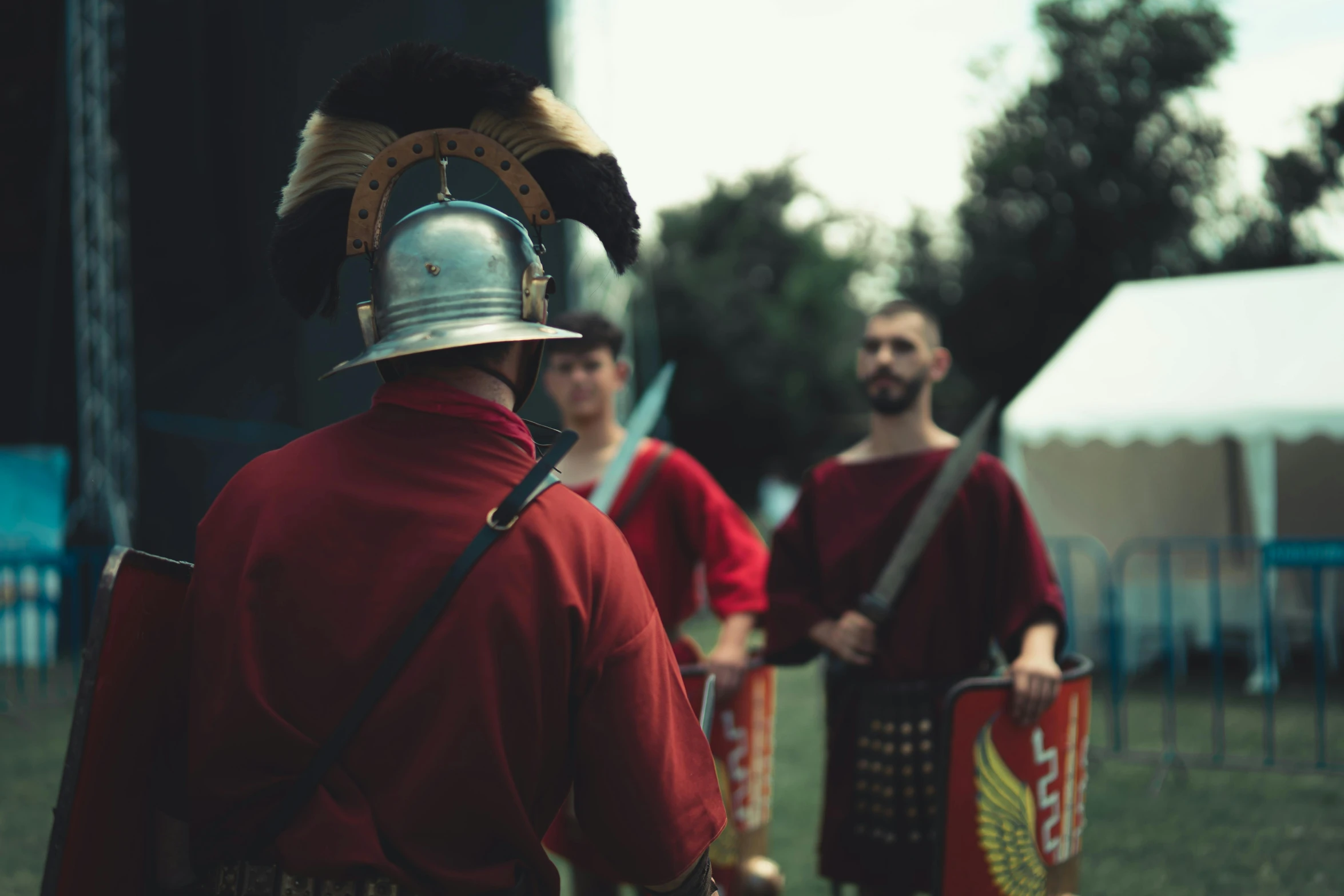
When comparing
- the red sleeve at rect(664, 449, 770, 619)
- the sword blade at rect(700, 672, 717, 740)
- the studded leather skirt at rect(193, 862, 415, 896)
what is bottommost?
the studded leather skirt at rect(193, 862, 415, 896)

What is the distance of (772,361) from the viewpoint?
24078 millimetres

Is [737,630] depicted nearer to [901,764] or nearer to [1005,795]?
[901,764]

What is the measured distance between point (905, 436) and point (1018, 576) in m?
0.49

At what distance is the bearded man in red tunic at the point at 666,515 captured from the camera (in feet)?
10.2

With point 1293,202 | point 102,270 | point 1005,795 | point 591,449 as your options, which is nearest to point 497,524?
point 1005,795

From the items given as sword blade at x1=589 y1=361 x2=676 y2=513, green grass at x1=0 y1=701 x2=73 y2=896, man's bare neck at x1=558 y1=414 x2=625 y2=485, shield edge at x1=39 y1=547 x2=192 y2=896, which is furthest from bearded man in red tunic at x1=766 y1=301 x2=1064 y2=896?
green grass at x1=0 y1=701 x2=73 y2=896

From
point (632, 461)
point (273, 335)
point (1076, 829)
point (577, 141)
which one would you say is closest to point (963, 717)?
point (1076, 829)

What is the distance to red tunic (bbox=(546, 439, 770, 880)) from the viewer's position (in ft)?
10.2

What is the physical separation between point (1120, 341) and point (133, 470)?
7592mm

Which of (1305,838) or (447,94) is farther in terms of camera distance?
(1305,838)

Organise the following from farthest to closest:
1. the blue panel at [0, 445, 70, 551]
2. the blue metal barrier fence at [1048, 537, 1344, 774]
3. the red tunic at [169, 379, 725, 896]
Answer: the blue panel at [0, 445, 70, 551], the blue metal barrier fence at [1048, 537, 1344, 774], the red tunic at [169, 379, 725, 896]

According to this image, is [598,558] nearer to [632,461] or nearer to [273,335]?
[632,461]

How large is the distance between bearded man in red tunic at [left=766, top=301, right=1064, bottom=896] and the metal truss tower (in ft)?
21.9

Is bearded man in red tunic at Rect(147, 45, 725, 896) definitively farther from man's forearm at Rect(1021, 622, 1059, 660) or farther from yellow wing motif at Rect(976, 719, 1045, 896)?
man's forearm at Rect(1021, 622, 1059, 660)
